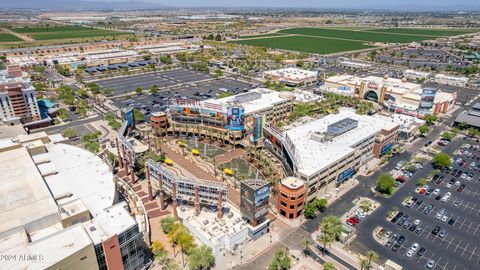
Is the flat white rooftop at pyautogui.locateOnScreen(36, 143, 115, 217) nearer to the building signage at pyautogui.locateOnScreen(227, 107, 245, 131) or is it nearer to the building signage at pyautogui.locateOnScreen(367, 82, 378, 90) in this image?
the building signage at pyautogui.locateOnScreen(227, 107, 245, 131)

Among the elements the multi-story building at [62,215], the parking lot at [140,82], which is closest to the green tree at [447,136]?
the multi-story building at [62,215]

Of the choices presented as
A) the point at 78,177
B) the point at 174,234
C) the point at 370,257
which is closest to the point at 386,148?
the point at 370,257

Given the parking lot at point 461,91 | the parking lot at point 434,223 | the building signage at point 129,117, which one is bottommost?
the parking lot at point 434,223

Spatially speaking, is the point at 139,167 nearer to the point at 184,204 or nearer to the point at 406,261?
the point at 184,204

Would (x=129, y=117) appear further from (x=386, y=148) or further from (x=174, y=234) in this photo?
(x=386, y=148)

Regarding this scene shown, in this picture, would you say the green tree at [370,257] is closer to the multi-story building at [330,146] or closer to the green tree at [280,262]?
the green tree at [280,262]

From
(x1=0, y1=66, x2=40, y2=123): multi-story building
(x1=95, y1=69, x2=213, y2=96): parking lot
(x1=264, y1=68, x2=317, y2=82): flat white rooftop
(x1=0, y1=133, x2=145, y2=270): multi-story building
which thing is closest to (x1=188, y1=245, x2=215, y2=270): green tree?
(x1=0, y1=133, x2=145, y2=270): multi-story building

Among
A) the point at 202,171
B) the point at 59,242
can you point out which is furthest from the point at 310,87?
the point at 59,242
